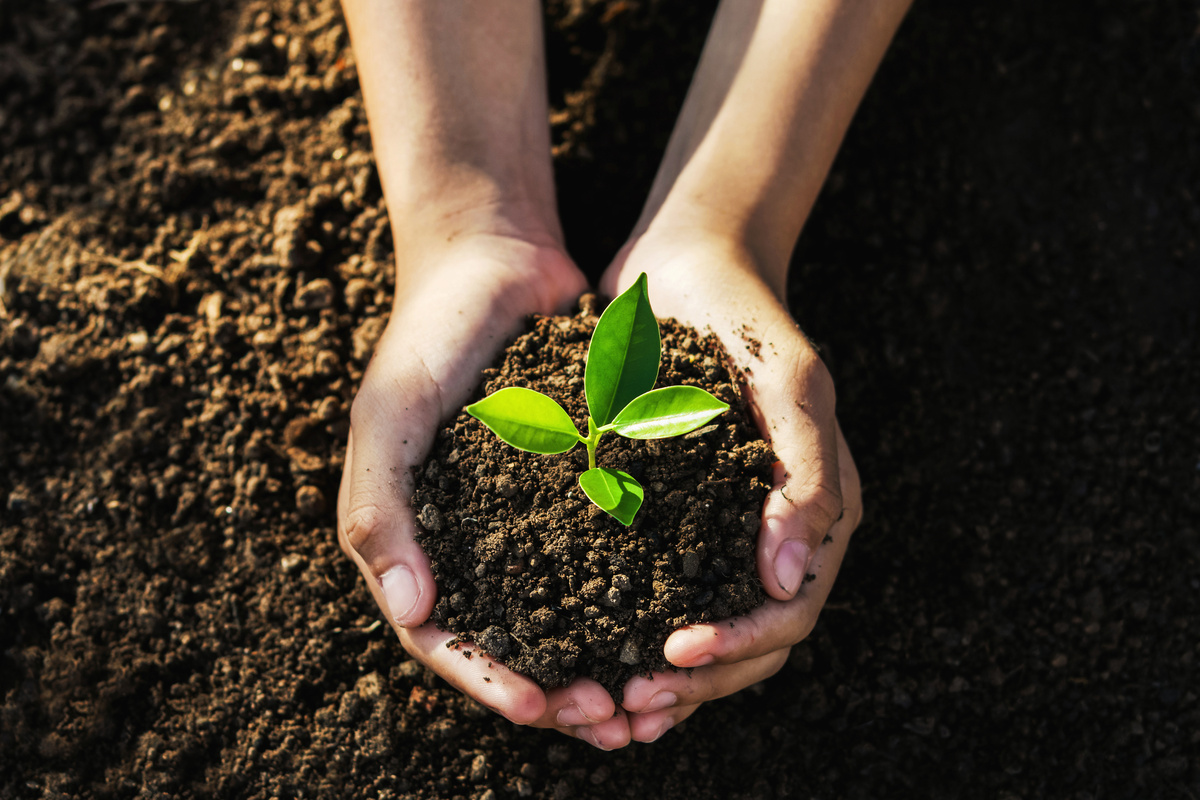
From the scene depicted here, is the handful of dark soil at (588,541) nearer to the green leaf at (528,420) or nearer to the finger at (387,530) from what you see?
the finger at (387,530)

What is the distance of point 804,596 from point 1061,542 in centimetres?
86

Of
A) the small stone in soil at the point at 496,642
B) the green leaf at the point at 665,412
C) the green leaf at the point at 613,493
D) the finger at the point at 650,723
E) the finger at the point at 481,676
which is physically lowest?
the finger at the point at 650,723

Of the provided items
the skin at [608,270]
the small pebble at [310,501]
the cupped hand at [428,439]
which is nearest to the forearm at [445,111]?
the skin at [608,270]

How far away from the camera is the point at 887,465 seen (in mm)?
1948

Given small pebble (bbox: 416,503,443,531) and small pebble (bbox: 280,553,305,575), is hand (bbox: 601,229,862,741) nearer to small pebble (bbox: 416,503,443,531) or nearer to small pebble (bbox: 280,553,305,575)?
small pebble (bbox: 416,503,443,531)

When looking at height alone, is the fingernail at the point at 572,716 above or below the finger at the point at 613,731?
above

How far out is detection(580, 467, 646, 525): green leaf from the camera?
1238 mm

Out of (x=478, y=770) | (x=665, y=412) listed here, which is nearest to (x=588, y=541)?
(x=665, y=412)

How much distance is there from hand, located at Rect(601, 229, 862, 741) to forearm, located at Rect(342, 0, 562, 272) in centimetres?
52

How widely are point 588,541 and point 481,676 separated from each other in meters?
0.29

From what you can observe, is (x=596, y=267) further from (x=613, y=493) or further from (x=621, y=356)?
(x=613, y=493)

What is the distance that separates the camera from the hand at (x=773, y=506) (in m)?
1.39

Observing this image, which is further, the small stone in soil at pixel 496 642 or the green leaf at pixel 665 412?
the small stone in soil at pixel 496 642

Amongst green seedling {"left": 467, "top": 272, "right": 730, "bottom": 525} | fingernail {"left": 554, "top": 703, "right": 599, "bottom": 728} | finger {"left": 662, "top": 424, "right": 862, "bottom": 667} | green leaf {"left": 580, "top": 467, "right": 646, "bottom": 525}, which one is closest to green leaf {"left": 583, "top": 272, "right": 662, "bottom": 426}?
green seedling {"left": 467, "top": 272, "right": 730, "bottom": 525}
